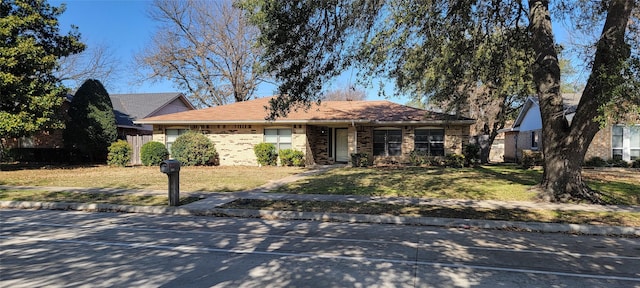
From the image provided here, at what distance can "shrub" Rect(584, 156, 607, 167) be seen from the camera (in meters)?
19.8

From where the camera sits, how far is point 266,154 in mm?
21141

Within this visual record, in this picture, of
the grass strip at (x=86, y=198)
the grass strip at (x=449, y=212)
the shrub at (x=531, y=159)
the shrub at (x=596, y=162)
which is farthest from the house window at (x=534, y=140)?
the grass strip at (x=86, y=198)

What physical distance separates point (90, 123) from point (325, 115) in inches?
523

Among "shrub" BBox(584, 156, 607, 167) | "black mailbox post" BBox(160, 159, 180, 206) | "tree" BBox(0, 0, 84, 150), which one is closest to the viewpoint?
"black mailbox post" BBox(160, 159, 180, 206)

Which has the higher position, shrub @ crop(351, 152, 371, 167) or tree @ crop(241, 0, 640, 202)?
tree @ crop(241, 0, 640, 202)

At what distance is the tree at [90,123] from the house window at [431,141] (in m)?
17.7

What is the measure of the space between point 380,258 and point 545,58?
8323 mm

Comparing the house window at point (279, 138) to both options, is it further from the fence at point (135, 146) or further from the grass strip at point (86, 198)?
the grass strip at point (86, 198)

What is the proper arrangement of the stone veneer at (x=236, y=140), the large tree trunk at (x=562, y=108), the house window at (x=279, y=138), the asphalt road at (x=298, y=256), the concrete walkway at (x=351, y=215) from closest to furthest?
the asphalt road at (x=298, y=256) < the concrete walkway at (x=351, y=215) < the large tree trunk at (x=562, y=108) < the house window at (x=279, y=138) < the stone veneer at (x=236, y=140)

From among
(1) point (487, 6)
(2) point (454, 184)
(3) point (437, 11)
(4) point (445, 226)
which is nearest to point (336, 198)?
(4) point (445, 226)

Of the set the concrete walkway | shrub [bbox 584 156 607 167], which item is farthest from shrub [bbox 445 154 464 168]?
the concrete walkway

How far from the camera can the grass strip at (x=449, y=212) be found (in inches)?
318

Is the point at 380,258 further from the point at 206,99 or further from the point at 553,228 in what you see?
the point at 206,99

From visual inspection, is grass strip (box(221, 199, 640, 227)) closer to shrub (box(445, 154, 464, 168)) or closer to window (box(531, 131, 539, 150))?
shrub (box(445, 154, 464, 168))
